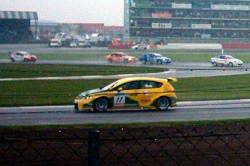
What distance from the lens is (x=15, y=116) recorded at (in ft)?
30.4

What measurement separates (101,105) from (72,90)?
3.19m

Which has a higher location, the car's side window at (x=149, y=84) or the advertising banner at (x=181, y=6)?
the advertising banner at (x=181, y=6)

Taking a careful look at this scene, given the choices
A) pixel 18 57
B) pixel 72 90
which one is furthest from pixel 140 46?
pixel 72 90

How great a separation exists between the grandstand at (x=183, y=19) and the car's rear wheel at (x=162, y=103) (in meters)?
10.00

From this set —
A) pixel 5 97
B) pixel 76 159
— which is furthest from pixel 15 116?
pixel 76 159

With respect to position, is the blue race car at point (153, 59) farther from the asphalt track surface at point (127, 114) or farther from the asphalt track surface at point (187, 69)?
the asphalt track surface at point (127, 114)

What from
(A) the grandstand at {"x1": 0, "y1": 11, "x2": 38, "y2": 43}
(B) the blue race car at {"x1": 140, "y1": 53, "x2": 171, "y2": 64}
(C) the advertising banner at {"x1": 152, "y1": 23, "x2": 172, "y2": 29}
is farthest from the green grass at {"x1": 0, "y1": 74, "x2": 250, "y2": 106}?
(B) the blue race car at {"x1": 140, "y1": 53, "x2": 171, "y2": 64}

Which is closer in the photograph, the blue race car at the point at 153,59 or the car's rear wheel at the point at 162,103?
the car's rear wheel at the point at 162,103

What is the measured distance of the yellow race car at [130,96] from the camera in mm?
9984

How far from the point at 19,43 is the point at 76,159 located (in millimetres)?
12991

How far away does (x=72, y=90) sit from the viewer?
13.1 meters

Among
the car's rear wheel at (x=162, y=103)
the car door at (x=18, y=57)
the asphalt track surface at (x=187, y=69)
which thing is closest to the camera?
the car's rear wheel at (x=162, y=103)

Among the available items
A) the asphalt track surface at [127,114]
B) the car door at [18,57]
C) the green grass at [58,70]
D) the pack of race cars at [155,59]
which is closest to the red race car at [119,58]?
the pack of race cars at [155,59]

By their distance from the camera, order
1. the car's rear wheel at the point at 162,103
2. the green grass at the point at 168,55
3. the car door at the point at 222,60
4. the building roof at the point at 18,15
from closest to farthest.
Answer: the car's rear wheel at the point at 162,103
the building roof at the point at 18,15
the green grass at the point at 168,55
the car door at the point at 222,60
